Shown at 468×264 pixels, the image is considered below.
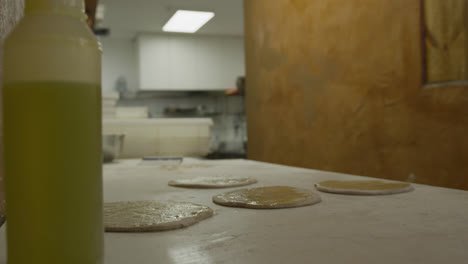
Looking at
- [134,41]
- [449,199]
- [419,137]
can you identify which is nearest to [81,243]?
[449,199]

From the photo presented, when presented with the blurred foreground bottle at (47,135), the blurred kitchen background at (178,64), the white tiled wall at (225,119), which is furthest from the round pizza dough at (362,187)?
the white tiled wall at (225,119)

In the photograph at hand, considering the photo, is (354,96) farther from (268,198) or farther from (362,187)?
(268,198)

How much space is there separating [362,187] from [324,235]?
483mm

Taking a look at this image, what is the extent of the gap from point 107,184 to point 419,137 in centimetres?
139

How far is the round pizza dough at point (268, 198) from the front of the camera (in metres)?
0.86

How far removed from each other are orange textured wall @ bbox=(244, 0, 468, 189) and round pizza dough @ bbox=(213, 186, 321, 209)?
104 centimetres

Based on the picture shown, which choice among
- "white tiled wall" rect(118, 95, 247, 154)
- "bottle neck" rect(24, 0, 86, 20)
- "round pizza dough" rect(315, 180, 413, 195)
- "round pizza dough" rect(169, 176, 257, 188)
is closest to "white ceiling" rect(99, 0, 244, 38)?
"white tiled wall" rect(118, 95, 247, 154)

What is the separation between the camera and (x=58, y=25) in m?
0.38

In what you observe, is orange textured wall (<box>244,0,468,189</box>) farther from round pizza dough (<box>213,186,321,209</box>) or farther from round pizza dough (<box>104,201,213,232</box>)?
round pizza dough (<box>104,201,213,232</box>)

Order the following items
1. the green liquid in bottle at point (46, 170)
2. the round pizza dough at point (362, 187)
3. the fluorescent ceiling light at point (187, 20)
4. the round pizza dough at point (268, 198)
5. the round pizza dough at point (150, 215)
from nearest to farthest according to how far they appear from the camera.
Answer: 1. the green liquid in bottle at point (46, 170)
2. the round pizza dough at point (150, 215)
3. the round pizza dough at point (268, 198)
4. the round pizza dough at point (362, 187)
5. the fluorescent ceiling light at point (187, 20)

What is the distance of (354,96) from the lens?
2273mm

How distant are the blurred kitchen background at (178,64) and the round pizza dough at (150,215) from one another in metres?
4.35

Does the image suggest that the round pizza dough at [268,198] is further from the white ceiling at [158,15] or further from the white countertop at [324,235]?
the white ceiling at [158,15]

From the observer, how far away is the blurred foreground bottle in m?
0.38
